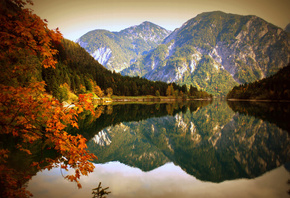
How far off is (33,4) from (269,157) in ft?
77.3

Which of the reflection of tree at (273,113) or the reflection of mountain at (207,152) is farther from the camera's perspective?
the reflection of tree at (273,113)

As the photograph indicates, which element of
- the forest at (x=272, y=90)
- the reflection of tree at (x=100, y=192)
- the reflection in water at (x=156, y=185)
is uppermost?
the forest at (x=272, y=90)

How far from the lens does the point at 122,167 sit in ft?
53.9

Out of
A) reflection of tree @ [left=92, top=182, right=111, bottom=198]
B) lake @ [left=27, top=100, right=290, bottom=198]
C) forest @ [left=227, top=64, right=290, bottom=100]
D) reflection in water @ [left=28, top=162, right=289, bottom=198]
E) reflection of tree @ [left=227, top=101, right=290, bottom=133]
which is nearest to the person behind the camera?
reflection of tree @ [left=92, top=182, right=111, bottom=198]

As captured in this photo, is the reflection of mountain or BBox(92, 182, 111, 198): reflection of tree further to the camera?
the reflection of mountain

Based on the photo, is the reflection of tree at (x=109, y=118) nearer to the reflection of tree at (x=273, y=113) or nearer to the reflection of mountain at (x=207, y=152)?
the reflection of mountain at (x=207, y=152)

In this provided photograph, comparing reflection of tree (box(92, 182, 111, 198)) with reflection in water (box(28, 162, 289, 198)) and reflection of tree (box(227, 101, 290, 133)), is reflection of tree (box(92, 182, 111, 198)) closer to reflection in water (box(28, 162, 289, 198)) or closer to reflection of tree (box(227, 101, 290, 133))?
reflection in water (box(28, 162, 289, 198))

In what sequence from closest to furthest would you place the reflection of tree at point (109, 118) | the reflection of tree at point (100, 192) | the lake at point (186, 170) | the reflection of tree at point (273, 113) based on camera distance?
1. the reflection of tree at point (100, 192)
2. the lake at point (186, 170)
3. the reflection of tree at point (109, 118)
4. the reflection of tree at point (273, 113)

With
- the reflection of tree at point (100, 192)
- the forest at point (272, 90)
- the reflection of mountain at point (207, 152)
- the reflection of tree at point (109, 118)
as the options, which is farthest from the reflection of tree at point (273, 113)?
the forest at point (272, 90)

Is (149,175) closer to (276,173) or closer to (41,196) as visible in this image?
(41,196)

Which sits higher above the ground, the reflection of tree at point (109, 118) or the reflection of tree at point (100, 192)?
the reflection of tree at point (109, 118)

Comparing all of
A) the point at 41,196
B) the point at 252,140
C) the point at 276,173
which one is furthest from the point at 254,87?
the point at 41,196

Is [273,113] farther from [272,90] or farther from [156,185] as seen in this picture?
[272,90]

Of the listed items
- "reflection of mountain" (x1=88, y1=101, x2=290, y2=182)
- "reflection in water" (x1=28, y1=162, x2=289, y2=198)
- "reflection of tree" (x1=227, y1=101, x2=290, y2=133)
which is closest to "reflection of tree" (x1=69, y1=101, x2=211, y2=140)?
"reflection of mountain" (x1=88, y1=101, x2=290, y2=182)
